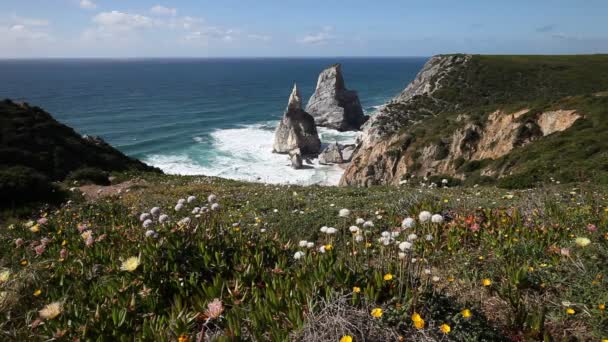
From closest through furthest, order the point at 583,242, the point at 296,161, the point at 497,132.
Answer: the point at 583,242
the point at 497,132
the point at 296,161

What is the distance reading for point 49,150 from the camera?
78.2 ft

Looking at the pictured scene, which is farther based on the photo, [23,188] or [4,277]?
[23,188]

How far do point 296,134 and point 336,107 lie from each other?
2493 centimetres

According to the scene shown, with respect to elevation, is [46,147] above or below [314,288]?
below

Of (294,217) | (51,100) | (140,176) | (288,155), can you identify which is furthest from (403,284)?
(51,100)

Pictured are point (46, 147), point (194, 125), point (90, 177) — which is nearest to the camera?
point (90, 177)

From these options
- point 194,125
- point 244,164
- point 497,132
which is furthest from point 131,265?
point 194,125

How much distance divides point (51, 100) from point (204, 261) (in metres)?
123

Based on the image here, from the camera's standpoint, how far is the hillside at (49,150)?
20475mm

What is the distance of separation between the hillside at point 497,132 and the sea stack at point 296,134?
10215 millimetres

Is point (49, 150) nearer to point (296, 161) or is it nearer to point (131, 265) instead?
point (131, 265)

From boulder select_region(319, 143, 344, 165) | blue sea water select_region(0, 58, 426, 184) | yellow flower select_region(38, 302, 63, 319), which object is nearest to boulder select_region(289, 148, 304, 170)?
blue sea water select_region(0, 58, 426, 184)

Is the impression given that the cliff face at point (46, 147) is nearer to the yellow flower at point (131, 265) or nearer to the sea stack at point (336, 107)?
the yellow flower at point (131, 265)

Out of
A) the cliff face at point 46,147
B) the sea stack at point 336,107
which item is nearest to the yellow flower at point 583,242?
the cliff face at point 46,147
